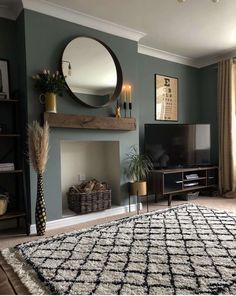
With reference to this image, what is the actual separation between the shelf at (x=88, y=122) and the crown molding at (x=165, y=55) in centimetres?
140

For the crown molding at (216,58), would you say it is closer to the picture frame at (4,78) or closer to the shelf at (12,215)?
the picture frame at (4,78)

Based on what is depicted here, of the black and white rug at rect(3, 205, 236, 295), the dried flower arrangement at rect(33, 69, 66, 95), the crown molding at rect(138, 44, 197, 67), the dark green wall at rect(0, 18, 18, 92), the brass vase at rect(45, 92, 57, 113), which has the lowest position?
the black and white rug at rect(3, 205, 236, 295)

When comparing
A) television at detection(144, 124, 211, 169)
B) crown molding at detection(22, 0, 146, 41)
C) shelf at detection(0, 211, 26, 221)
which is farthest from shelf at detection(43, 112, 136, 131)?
crown molding at detection(22, 0, 146, 41)

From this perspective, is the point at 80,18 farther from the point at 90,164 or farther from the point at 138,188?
the point at 138,188

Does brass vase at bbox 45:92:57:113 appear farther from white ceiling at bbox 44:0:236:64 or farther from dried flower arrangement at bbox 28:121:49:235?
white ceiling at bbox 44:0:236:64

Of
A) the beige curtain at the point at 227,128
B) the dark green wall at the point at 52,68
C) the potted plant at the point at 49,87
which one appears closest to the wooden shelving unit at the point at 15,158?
the dark green wall at the point at 52,68

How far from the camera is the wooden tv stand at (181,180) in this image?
3.74m

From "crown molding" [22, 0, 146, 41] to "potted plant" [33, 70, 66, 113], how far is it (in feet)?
2.33

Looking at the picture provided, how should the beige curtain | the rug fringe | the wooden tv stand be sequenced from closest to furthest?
the rug fringe
the wooden tv stand
the beige curtain

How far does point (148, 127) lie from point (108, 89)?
0.91m

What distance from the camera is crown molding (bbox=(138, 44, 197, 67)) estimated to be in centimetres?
414

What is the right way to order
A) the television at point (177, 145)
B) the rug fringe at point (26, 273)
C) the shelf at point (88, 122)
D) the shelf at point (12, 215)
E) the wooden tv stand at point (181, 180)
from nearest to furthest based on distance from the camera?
the rug fringe at point (26, 273) < the shelf at point (12, 215) < the shelf at point (88, 122) < the wooden tv stand at point (181, 180) < the television at point (177, 145)

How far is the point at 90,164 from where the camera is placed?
3746 mm

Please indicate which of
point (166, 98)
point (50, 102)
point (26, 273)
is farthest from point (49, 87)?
point (166, 98)
